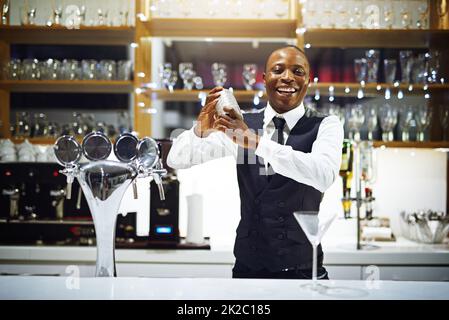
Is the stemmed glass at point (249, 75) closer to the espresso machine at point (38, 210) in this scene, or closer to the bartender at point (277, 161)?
the bartender at point (277, 161)

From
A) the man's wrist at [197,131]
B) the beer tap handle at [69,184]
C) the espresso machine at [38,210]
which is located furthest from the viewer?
the espresso machine at [38,210]

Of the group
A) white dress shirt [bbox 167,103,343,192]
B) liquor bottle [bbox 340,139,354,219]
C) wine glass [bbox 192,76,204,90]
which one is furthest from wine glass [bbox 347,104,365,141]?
white dress shirt [bbox 167,103,343,192]

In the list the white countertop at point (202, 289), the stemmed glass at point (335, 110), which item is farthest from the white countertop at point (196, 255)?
the white countertop at point (202, 289)

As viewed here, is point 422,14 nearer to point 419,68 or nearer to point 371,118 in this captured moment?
point 419,68

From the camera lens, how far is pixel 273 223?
230 centimetres

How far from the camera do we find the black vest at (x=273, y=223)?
90.7 inches

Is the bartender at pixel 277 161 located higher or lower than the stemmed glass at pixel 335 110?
lower

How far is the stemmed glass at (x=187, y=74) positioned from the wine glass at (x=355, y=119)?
94 centimetres

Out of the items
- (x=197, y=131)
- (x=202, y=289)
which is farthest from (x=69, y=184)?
(x=197, y=131)

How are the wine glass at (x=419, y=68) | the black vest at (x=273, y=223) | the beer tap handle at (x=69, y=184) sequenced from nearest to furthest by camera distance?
the beer tap handle at (x=69, y=184), the black vest at (x=273, y=223), the wine glass at (x=419, y=68)
